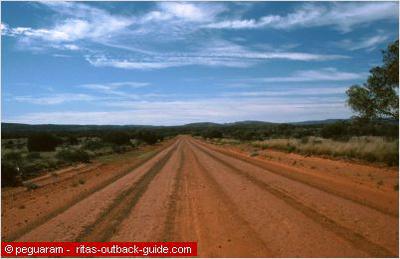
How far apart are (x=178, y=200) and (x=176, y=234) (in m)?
4.40

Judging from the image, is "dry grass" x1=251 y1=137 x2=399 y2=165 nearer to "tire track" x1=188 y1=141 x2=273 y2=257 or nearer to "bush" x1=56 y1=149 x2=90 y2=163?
"tire track" x1=188 y1=141 x2=273 y2=257

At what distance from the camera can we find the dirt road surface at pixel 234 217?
770cm

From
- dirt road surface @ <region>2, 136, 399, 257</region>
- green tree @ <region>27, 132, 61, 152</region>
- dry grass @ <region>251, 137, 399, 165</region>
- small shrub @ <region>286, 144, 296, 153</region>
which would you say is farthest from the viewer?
green tree @ <region>27, 132, 61, 152</region>

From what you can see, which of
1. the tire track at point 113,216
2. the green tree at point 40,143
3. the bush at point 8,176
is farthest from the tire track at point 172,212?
the green tree at point 40,143

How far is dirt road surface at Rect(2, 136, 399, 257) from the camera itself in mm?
7703

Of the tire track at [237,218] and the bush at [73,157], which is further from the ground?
the bush at [73,157]

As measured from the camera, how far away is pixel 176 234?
344 inches

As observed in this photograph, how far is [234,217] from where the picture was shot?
33.7 ft

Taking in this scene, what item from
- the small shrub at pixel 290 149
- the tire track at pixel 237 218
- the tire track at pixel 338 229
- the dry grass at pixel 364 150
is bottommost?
the tire track at pixel 237 218

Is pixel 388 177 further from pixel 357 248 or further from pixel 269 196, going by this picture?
pixel 357 248

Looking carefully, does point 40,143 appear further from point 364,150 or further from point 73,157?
point 364,150

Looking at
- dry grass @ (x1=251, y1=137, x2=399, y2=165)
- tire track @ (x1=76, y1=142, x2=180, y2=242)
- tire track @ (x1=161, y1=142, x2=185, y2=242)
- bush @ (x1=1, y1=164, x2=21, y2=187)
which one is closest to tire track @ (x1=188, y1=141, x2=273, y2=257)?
tire track @ (x1=161, y1=142, x2=185, y2=242)

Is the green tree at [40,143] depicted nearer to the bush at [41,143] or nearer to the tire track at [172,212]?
the bush at [41,143]

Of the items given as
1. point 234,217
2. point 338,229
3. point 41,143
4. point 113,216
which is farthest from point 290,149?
point 41,143
